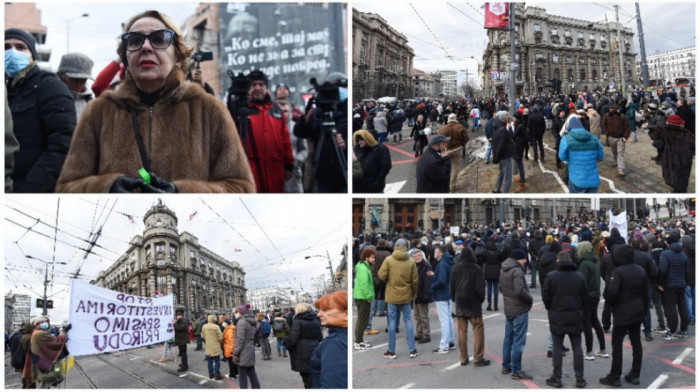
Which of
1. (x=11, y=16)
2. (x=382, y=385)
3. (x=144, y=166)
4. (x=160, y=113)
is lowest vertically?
(x=382, y=385)

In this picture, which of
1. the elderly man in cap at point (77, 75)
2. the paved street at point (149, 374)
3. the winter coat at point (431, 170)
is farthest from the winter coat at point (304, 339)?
the elderly man in cap at point (77, 75)

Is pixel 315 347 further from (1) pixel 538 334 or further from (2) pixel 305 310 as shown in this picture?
(1) pixel 538 334

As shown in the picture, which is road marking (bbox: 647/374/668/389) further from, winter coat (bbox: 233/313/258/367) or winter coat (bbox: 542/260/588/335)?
winter coat (bbox: 233/313/258/367)

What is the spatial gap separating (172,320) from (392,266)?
107 inches

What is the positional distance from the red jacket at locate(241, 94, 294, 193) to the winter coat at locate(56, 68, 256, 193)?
252 mm

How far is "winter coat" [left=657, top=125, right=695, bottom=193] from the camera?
22.1 feet

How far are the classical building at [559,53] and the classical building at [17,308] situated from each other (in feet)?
27.3

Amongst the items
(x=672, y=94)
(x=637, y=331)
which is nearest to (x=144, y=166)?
(x=637, y=331)

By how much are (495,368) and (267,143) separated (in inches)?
134

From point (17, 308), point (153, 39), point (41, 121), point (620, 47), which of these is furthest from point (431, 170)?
point (620, 47)

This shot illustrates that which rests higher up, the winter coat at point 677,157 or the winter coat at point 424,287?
the winter coat at point 677,157

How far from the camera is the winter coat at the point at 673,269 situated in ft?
21.9

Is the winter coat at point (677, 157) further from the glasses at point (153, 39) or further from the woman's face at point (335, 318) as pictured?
the glasses at point (153, 39)

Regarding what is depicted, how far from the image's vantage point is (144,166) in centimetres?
482
